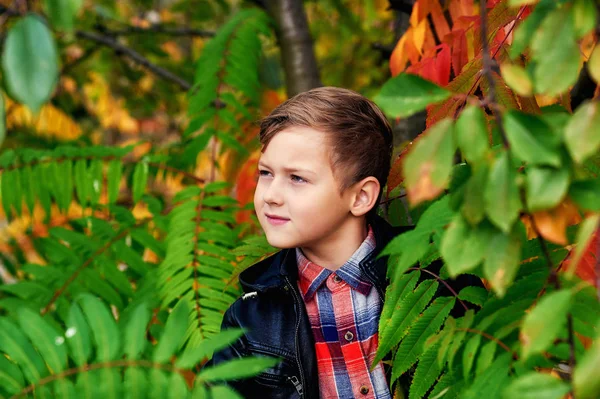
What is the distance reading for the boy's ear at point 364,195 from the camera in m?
1.30

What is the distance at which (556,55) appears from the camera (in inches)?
23.6

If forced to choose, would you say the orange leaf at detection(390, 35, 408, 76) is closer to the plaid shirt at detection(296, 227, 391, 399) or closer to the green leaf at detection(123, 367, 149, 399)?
the plaid shirt at detection(296, 227, 391, 399)

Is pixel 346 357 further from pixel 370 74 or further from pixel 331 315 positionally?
pixel 370 74

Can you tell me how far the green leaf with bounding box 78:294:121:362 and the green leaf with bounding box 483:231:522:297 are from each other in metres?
0.49

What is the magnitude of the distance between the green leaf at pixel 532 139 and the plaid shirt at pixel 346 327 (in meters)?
0.72

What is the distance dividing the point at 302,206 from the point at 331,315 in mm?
232

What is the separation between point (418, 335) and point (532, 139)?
0.57m

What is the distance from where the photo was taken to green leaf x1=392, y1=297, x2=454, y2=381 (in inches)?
42.2

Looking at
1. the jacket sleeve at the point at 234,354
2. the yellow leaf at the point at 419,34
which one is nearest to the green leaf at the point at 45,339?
the jacket sleeve at the point at 234,354

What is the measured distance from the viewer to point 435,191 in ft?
1.94

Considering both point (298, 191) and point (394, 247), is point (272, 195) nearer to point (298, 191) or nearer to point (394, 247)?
point (298, 191)

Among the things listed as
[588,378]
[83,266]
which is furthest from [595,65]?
[83,266]

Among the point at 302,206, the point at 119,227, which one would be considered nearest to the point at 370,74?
the point at 119,227

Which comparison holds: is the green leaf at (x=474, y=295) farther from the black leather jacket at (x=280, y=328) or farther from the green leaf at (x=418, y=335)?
the black leather jacket at (x=280, y=328)
